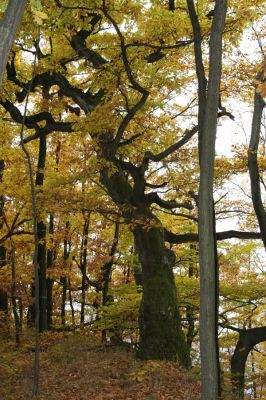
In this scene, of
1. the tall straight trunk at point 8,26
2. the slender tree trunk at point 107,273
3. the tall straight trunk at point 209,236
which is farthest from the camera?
the slender tree trunk at point 107,273

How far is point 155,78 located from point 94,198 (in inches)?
139

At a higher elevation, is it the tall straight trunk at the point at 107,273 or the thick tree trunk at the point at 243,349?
the tall straight trunk at the point at 107,273

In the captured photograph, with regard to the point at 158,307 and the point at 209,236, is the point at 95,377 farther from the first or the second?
the point at 209,236

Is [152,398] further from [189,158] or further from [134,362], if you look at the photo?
[189,158]

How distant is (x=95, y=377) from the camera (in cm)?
933

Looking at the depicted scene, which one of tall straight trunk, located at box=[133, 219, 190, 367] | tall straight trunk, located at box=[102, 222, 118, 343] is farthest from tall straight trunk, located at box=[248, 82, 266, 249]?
tall straight trunk, located at box=[102, 222, 118, 343]

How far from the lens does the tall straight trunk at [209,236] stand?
542 centimetres

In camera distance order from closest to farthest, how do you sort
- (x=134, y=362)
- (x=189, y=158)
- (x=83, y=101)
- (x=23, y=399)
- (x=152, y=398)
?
(x=152, y=398), (x=23, y=399), (x=134, y=362), (x=83, y=101), (x=189, y=158)

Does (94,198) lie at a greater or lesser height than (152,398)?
greater

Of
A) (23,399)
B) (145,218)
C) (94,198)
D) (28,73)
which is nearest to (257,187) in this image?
(145,218)

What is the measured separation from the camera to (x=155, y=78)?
9.78 metres

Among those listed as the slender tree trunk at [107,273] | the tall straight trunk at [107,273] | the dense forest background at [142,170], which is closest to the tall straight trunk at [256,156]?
the dense forest background at [142,170]

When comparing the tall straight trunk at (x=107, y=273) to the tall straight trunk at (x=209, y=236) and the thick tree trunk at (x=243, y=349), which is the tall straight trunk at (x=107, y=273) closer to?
the thick tree trunk at (x=243, y=349)

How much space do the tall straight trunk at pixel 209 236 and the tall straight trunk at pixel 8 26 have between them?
319 cm
